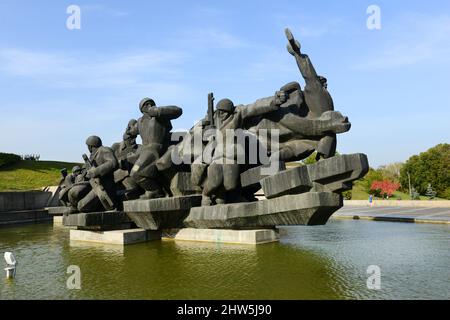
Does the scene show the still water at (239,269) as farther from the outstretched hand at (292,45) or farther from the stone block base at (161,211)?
the outstretched hand at (292,45)

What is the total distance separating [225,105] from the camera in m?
9.23

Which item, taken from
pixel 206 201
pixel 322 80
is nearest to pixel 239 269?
pixel 206 201

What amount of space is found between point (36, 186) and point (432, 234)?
27.7 meters

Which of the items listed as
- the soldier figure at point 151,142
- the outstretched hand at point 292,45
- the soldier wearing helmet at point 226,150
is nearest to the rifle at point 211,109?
the soldier wearing helmet at point 226,150

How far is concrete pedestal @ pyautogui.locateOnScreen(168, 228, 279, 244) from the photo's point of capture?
8703 millimetres

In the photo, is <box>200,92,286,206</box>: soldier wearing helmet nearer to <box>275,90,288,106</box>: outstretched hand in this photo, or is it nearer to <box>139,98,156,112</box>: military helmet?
<box>275,90,288,106</box>: outstretched hand

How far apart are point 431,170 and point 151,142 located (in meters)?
47.9

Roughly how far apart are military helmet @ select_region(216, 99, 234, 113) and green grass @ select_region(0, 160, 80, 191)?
77.5 ft

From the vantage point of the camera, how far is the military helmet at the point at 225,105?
Result: 30.3 ft

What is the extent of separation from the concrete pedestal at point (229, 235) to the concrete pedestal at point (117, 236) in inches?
32.7

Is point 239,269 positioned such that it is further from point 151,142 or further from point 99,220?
point 99,220

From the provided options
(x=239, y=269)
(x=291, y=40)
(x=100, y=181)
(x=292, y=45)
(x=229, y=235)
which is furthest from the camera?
(x=100, y=181)
